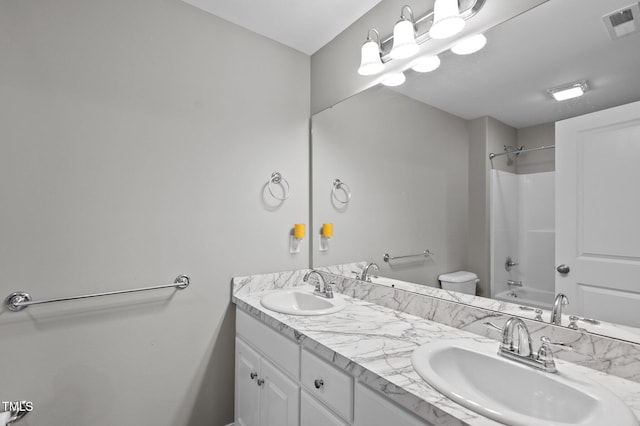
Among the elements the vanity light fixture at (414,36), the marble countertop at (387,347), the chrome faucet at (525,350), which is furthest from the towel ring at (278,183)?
the chrome faucet at (525,350)

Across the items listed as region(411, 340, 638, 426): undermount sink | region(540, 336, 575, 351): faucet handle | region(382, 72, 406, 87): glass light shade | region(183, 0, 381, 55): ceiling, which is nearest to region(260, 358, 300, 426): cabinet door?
region(411, 340, 638, 426): undermount sink

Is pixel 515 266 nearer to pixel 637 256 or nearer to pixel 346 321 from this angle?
pixel 637 256

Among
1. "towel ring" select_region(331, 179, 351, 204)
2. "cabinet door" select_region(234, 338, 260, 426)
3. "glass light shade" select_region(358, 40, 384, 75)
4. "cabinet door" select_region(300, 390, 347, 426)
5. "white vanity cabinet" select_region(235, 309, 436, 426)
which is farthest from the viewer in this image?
"towel ring" select_region(331, 179, 351, 204)

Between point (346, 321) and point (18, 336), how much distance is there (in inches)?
54.2

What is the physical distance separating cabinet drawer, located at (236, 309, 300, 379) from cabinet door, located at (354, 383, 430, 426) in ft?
1.18

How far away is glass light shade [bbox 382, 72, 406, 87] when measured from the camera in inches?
64.8

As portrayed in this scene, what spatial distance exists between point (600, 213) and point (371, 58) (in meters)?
1.25

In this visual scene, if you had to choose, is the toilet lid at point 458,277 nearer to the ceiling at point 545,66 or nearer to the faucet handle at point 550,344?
the faucet handle at point 550,344

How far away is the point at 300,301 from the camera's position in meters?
1.87

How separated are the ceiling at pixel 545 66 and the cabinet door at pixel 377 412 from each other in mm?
1065

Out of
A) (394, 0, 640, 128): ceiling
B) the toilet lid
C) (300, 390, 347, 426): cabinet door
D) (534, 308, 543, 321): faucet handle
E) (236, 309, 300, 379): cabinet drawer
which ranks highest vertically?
(394, 0, 640, 128): ceiling

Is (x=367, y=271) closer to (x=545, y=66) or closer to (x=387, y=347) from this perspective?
(x=387, y=347)

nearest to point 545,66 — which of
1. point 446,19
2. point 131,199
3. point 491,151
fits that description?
point 491,151

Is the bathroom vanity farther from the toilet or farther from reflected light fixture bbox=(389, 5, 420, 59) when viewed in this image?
reflected light fixture bbox=(389, 5, 420, 59)
